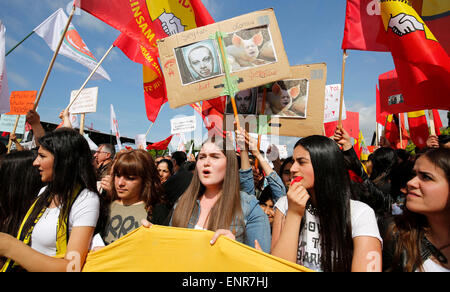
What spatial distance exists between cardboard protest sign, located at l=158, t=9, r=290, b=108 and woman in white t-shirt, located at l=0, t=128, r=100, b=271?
52.2 inches

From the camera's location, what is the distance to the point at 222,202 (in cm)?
192

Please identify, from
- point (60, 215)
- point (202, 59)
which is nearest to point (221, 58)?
point (202, 59)

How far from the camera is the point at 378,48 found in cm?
350

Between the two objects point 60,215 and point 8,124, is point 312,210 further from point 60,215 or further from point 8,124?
point 8,124

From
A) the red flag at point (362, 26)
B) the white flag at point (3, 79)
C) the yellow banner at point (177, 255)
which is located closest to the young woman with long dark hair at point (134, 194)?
the yellow banner at point (177, 255)

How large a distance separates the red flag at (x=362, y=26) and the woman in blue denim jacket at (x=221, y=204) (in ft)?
8.08

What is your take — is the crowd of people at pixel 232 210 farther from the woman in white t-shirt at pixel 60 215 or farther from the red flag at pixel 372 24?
the red flag at pixel 372 24

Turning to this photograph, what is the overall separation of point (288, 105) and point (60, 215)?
2.54 metres

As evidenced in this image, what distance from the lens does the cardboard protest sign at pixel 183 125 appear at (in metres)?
8.73

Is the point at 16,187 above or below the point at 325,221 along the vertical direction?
above

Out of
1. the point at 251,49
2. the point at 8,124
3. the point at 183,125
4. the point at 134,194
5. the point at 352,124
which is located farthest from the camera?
the point at 183,125

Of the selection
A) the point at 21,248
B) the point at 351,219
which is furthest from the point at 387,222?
the point at 21,248

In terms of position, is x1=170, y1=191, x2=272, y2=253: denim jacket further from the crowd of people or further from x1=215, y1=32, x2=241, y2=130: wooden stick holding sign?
x1=215, y1=32, x2=241, y2=130: wooden stick holding sign
